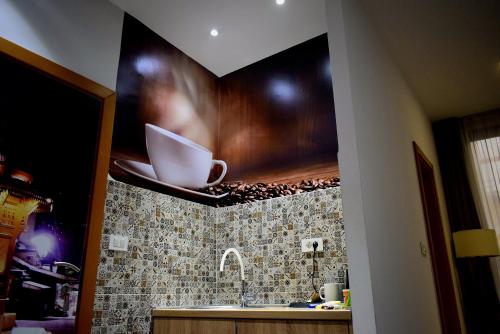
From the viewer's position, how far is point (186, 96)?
10.4 ft

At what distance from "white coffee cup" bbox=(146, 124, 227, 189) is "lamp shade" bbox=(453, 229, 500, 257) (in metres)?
2.48

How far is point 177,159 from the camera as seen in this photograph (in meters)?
2.92

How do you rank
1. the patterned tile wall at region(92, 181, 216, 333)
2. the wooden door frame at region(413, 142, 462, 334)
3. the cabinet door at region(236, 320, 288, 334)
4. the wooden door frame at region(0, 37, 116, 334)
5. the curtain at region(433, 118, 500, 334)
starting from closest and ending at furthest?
the cabinet door at region(236, 320, 288, 334) < the wooden door frame at region(0, 37, 116, 334) < the patterned tile wall at region(92, 181, 216, 333) < the wooden door frame at region(413, 142, 462, 334) < the curtain at region(433, 118, 500, 334)

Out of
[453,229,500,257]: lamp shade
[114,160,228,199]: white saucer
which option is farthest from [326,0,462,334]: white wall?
[114,160,228,199]: white saucer

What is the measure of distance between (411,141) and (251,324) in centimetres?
205

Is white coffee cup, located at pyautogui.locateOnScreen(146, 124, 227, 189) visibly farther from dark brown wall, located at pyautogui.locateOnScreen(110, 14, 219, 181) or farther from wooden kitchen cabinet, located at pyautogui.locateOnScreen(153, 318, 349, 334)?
wooden kitchen cabinet, located at pyautogui.locateOnScreen(153, 318, 349, 334)

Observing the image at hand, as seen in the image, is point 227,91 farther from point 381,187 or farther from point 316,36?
point 381,187

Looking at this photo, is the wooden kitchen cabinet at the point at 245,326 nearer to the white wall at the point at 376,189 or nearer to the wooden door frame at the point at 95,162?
the white wall at the point at 376,189

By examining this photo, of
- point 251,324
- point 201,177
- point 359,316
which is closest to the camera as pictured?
point 359,316

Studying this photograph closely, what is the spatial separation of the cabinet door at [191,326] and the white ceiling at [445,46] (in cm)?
219

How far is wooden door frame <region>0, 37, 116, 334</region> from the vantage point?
6.52 feet

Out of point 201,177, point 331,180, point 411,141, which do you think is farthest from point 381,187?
point 201,177

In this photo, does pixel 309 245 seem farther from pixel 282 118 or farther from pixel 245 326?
pixel 282 118

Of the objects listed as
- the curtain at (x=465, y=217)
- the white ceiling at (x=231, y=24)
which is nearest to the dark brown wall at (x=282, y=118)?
the white ceiling at (x=231, y=24)
